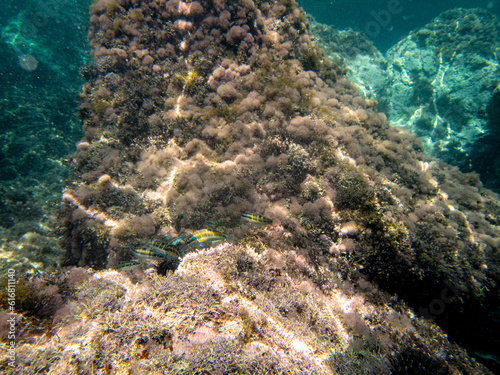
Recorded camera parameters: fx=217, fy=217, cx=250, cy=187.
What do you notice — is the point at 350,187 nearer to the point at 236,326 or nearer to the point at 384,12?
the point at 236,326

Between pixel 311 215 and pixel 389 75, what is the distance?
610 inches

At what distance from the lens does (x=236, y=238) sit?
397 cm

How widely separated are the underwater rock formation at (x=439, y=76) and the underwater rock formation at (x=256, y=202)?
22.6 ft

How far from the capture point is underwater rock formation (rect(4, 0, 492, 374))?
2.74 meters

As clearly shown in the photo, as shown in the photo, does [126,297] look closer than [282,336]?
No

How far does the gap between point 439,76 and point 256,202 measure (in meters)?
15.9

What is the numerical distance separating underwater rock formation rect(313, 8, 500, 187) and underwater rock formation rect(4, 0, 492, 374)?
6.90 meters

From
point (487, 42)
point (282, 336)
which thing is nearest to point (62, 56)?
point (282, 336)

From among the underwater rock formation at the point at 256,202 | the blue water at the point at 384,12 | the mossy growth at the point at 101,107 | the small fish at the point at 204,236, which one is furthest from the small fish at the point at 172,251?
the blue water at the point at 384,12

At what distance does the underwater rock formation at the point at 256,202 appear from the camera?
2.74 meters

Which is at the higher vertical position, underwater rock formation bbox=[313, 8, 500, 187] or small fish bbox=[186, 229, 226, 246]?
underwater rock formation bbox=[313, 8, 500, 187]

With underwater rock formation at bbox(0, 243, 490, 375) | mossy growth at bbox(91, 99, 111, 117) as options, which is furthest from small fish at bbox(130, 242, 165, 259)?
mossy growth at bbox(91, 99, 111, 117)

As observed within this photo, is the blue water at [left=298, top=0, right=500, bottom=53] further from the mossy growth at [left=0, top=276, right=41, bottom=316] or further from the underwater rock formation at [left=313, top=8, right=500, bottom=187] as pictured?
the mossy growth at [left=0, top=276, right=41, bottom=316]

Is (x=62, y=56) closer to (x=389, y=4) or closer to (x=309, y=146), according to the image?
(x=309, y=146)
